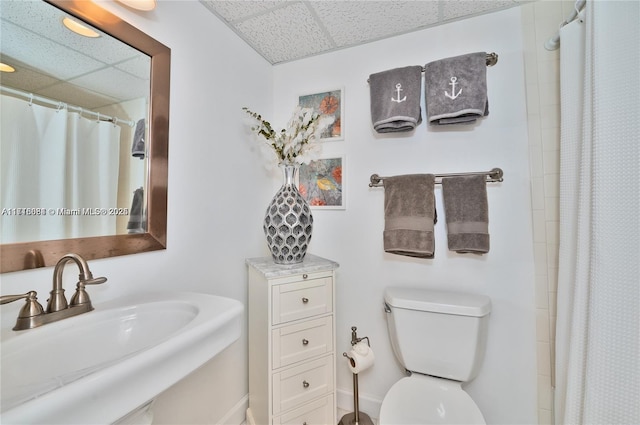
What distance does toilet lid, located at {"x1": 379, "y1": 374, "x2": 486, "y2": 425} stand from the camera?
952mm

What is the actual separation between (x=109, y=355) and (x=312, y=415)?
0.91 meters

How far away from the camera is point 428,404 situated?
103 centimetres

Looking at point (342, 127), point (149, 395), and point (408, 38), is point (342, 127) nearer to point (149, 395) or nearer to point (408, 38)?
point (408, 38)

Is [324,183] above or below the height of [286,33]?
below

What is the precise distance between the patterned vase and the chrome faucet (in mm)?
674

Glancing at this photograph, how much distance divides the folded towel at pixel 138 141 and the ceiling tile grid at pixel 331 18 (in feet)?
2.33

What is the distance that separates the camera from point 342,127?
5.08 ft

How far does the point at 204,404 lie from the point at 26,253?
90cm

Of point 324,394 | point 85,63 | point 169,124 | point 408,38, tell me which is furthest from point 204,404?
point 408,38

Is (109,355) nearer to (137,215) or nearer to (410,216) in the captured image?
(137,215)

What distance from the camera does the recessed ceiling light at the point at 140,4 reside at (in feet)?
2.85

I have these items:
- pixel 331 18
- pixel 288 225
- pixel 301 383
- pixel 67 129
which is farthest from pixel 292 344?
pixel 331 18

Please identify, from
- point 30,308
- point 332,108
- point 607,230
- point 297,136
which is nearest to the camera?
point 30,308

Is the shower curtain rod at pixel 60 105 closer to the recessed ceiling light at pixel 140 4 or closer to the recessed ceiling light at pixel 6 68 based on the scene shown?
the recessed ceiling light at pixel 6 68
